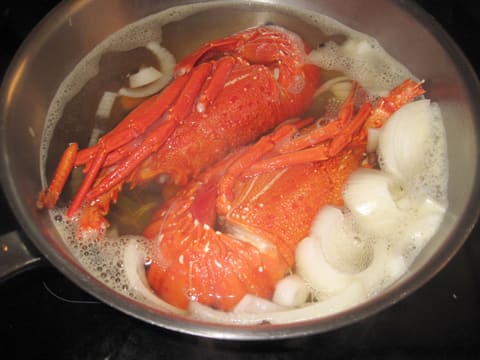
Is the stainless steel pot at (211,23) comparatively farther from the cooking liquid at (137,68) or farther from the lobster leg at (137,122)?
the lobster leg at (137,122)

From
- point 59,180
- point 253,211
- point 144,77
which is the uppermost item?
point 144,77

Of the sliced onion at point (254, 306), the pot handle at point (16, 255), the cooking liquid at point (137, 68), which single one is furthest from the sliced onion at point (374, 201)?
the pot handle at point (16, 255)

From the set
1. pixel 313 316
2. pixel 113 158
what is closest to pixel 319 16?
pixel 113 158

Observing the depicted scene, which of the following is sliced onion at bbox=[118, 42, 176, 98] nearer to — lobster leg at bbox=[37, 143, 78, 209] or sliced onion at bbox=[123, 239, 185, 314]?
lobster leg at bbox=[37, 143, 78, 209]

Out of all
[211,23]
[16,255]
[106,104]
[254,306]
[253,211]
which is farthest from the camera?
Result: [211,23]

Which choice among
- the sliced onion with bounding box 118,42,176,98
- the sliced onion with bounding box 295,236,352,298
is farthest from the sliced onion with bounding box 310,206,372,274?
the sliced onion with bounding box 118,42,176,98

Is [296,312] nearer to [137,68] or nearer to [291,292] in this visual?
[291,292]

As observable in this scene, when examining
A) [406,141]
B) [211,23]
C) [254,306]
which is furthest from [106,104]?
[406,141]

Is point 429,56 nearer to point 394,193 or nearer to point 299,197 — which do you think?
point 394,193
